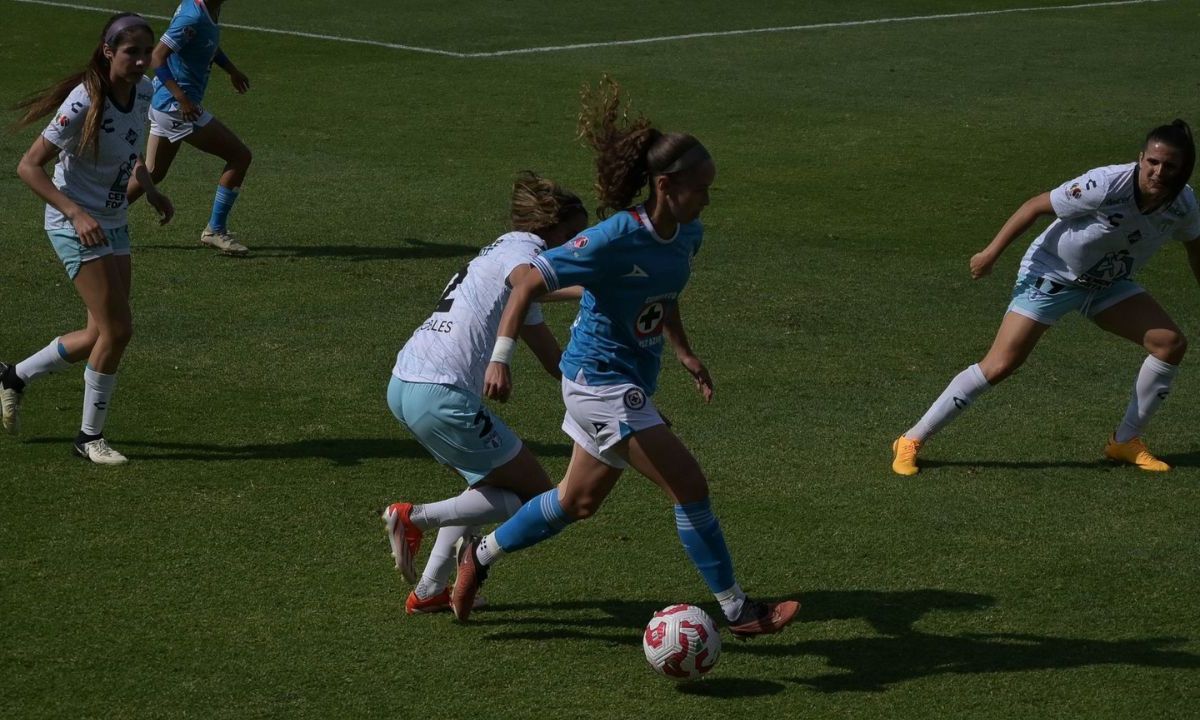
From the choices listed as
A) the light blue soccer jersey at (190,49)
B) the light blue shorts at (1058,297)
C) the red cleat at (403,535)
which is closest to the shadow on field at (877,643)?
the red cleat at (403,535)

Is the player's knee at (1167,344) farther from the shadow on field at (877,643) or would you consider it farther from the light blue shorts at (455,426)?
the light blue shorts at (455,426)

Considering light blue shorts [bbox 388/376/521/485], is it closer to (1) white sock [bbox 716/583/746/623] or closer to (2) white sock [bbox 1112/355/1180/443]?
(1) white sock [bbox 716/583/746/623]

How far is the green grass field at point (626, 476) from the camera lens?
6.16 m

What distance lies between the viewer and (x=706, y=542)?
6.22 m

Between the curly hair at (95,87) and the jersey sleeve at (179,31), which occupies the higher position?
the curly hair at (95,87)

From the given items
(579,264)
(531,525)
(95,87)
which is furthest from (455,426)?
(95,87)

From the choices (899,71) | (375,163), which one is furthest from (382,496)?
(899,71)

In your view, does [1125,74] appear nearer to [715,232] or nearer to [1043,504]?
[715,232]

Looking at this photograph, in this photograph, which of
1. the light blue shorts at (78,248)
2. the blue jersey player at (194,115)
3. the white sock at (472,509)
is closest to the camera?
the white sock at (472,509)

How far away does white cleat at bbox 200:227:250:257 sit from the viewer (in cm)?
1301

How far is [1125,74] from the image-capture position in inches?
885

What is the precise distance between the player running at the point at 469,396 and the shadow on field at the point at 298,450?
1.95 metres

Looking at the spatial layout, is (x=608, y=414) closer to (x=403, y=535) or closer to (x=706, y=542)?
(x=706, y=542)

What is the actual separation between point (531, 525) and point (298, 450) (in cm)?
274
